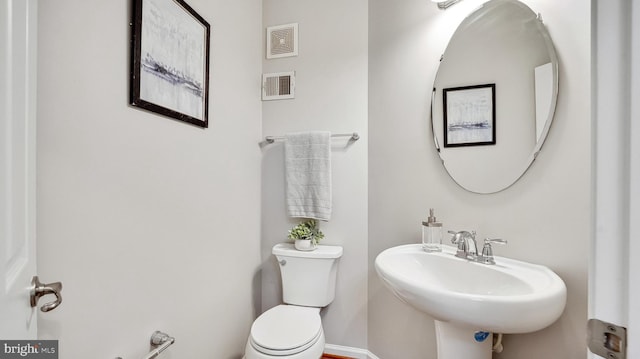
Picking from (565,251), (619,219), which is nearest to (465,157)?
(565,251)

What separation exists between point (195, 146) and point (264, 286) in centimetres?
107

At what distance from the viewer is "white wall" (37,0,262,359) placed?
70 cm

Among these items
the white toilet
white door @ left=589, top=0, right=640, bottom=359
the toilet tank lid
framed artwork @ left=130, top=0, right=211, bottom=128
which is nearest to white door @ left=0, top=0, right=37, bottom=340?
framed artwork @ left=130, top=0, right=211, bottom=128

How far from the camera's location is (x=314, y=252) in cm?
158

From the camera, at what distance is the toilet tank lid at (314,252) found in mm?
1552

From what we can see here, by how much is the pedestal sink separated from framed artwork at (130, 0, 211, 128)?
42.8 inches

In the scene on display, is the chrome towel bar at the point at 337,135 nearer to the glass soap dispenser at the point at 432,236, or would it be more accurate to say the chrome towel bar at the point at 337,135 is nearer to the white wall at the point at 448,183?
the white wall at the point at 448,183

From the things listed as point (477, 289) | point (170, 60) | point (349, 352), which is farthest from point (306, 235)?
point (170, 60)

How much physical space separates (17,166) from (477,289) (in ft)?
4.83

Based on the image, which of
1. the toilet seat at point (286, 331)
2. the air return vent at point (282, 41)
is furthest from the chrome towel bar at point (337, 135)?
the toilet seat at point (286, 331)

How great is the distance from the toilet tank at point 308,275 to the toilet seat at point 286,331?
0.07 metres

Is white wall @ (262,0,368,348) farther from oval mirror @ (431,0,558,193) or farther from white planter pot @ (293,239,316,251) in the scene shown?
oval mirror @ (431,0,558,193)

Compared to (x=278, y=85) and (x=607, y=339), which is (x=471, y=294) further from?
(x=278, y=85)

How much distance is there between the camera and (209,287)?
1.30m
